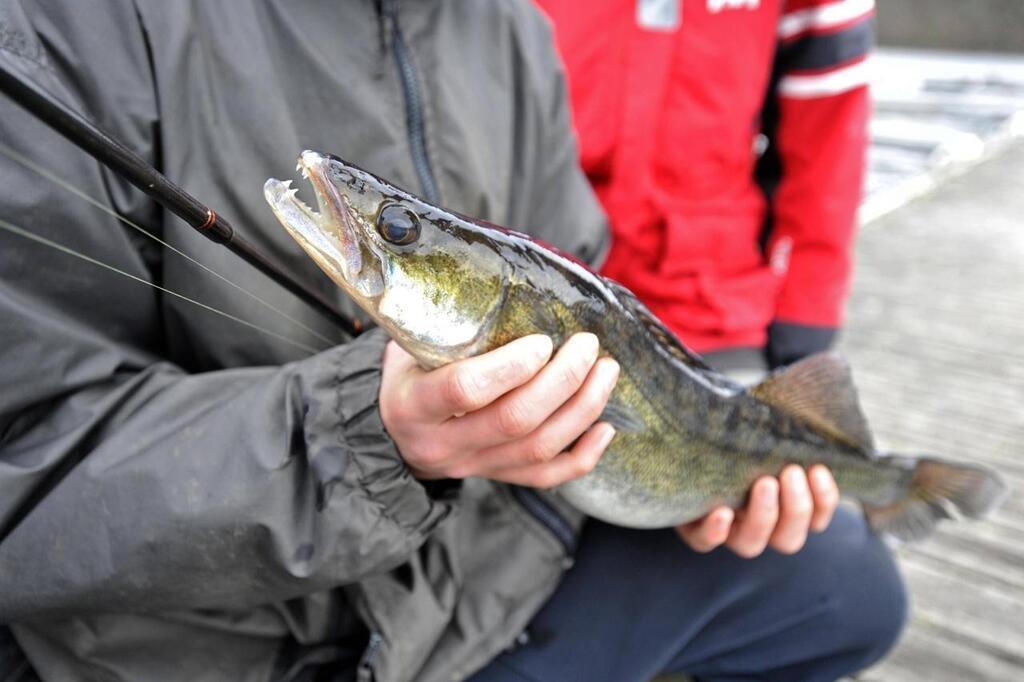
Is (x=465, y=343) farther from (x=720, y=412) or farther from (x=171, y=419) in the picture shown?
(x=720, y=412)

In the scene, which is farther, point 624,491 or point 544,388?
point 624,491

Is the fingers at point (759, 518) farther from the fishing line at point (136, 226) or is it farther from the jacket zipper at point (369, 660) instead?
the fishing line at point (136, 226)

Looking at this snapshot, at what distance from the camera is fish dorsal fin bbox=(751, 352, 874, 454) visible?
6.26 ft

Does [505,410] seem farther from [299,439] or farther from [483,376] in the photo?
[299,439]

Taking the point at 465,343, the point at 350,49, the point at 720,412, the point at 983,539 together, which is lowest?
the point at 983,539

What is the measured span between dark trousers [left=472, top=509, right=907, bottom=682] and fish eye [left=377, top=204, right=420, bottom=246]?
96cm

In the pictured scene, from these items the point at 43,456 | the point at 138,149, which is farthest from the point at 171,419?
the point at 138,149

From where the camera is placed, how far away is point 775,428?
187cm

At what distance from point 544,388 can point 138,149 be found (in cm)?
82

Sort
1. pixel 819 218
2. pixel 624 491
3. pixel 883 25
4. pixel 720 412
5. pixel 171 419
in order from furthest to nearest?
pixel 883 25
pixel 819 218
pixel 720 412
pixel 624 491
pixel 171 419

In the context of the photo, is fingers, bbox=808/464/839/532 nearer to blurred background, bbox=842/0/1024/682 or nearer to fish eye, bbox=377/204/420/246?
blurred background, bbox=842/0/1024/682

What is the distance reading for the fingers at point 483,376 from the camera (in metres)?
1.17

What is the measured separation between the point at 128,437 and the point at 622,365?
2.75 ft

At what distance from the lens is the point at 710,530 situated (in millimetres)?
1809
